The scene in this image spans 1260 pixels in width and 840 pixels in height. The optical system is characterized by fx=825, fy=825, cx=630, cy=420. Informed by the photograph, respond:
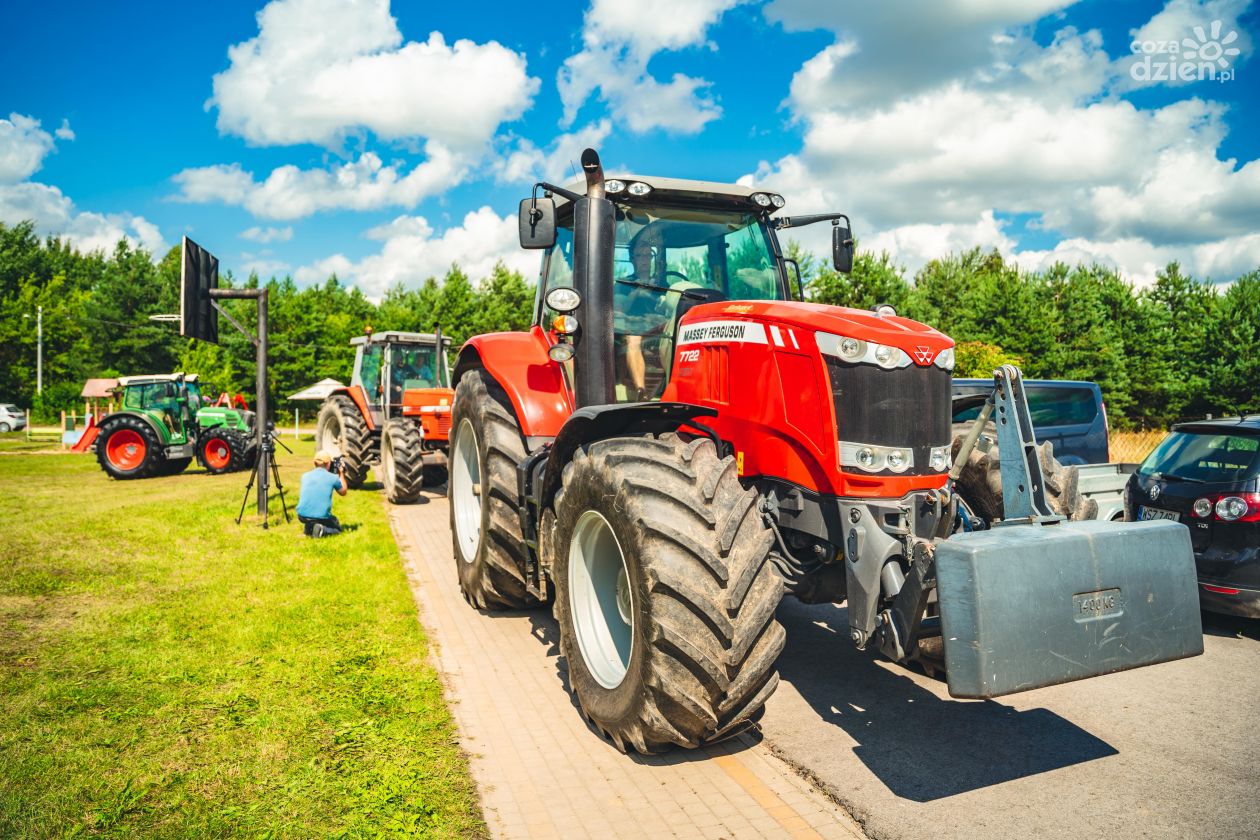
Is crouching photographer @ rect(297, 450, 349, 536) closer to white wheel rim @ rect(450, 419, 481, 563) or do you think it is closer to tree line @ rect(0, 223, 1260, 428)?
white wheel rim @ rect(450, 419, 481, 563)

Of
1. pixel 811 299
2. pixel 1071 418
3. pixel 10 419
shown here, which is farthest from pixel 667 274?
pixel 10 419

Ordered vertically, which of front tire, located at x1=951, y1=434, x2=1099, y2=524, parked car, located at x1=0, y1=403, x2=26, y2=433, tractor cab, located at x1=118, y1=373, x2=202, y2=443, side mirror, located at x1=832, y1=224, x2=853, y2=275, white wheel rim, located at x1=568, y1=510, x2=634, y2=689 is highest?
parked car, located at x1=0, y1=403, x2=26, y2=433

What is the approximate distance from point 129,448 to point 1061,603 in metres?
18.4

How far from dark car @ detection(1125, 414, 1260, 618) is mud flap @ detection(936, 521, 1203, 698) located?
2.71 meters

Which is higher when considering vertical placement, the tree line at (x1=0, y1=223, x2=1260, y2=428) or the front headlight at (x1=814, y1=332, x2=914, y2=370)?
the tree line at (x1=0, y1=223, x2=1260, y2=428)

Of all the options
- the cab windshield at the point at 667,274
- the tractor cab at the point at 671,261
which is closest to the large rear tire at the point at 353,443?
the tractor cab at the point at 671,261

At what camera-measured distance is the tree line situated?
27.1 metres

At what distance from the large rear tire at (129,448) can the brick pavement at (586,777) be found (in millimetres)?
14010

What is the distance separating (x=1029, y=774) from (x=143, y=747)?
4227mm

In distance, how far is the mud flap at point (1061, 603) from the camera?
2957 mm

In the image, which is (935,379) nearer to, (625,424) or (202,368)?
(625,424)

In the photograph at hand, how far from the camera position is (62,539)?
31.6 feet

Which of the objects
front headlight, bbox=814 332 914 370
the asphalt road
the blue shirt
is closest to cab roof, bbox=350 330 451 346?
the blue shirt

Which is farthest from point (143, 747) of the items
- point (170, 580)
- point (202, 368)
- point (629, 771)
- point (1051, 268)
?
point (202, 368)
